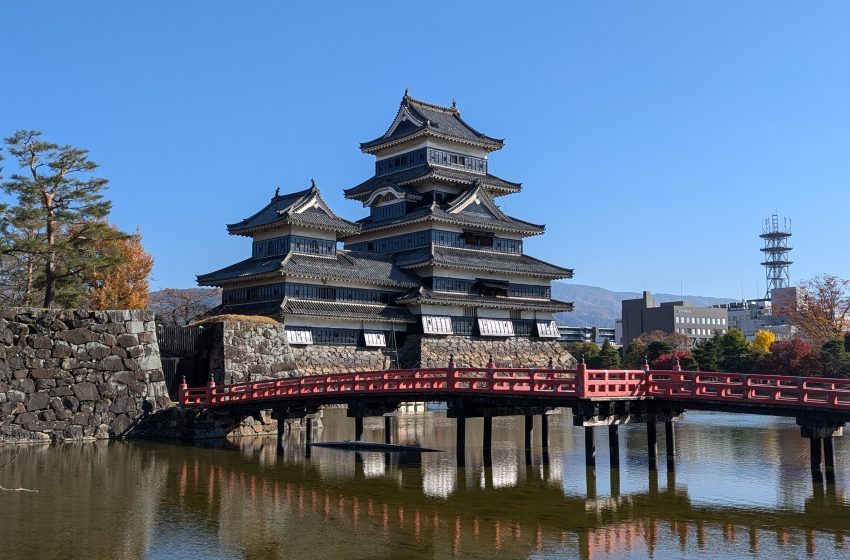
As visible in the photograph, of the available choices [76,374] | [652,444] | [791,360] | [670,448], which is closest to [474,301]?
[791,360]

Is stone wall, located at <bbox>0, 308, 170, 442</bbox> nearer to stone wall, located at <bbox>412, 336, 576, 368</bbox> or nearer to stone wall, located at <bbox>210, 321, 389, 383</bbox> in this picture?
stone wall, located at <bbox>210, 321, 389, 383</bbox>

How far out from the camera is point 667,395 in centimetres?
2559

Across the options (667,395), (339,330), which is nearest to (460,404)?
(667,395)

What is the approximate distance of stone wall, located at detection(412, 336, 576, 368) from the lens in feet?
194

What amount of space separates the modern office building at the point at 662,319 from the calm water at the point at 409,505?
10041cm

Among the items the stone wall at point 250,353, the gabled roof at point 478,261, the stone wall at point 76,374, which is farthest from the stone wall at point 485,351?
the stone wall at point 76,374

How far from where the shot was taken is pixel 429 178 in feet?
211

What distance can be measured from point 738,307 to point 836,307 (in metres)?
84.4

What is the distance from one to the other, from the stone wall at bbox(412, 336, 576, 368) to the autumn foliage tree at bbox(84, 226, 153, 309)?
17636mm

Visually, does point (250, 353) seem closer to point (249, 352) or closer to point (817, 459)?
point (249, 352)

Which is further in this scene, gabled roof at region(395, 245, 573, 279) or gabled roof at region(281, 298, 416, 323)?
gabled roof at region(395, 245, 573, 279)

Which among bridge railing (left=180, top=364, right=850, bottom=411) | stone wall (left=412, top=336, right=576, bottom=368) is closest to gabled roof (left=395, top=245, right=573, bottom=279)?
stone wall (left=412, top=336, right=576, bottom=368)

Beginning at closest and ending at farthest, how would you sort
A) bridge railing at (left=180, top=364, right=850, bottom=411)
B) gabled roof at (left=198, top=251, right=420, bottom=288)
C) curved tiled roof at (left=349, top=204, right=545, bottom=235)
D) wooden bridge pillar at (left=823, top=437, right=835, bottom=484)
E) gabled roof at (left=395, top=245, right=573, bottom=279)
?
bridge railing at (left=180, top=364, right=850, bottom=411), wooden bridge pillar at (left=823, top=437, right=835, bottom=484), gabled roof at (left=198, top=251, right=420, bottom=288), gabled roof at (left=395, top=245, right=573, bottom=279), curved tiled roof at (left=349, top=204, right=545, bottom=235)

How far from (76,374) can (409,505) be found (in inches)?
718
